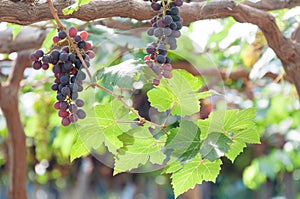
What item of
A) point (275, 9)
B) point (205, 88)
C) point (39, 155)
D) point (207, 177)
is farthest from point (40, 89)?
point (207, 177)

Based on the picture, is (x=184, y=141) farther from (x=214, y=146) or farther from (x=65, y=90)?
(x=65, y=90)

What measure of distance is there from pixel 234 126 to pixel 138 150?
0.51 feet

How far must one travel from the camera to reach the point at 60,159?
319cm

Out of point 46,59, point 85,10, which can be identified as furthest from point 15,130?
point 46,59

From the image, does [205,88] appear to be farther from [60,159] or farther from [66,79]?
[60,159]

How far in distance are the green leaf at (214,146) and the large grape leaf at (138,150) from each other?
7 cm

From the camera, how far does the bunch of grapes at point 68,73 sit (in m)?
0.86

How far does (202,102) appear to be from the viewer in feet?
3.40

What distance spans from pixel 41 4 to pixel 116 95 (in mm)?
229

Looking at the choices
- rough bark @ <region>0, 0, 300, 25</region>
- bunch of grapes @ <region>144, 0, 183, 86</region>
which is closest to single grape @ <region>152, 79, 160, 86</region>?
bunch of grapes @ <region>144, 0, 183, 86</region>

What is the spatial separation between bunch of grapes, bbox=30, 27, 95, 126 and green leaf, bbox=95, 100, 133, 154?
0.21ft

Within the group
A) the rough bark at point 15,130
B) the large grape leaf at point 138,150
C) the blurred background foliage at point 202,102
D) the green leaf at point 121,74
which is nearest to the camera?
the green leaf at point 121,74

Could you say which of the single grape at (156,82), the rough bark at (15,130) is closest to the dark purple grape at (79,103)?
the single grape at (156,82)

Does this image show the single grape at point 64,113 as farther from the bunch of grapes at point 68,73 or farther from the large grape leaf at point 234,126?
the large grape leaf at point 234,126
